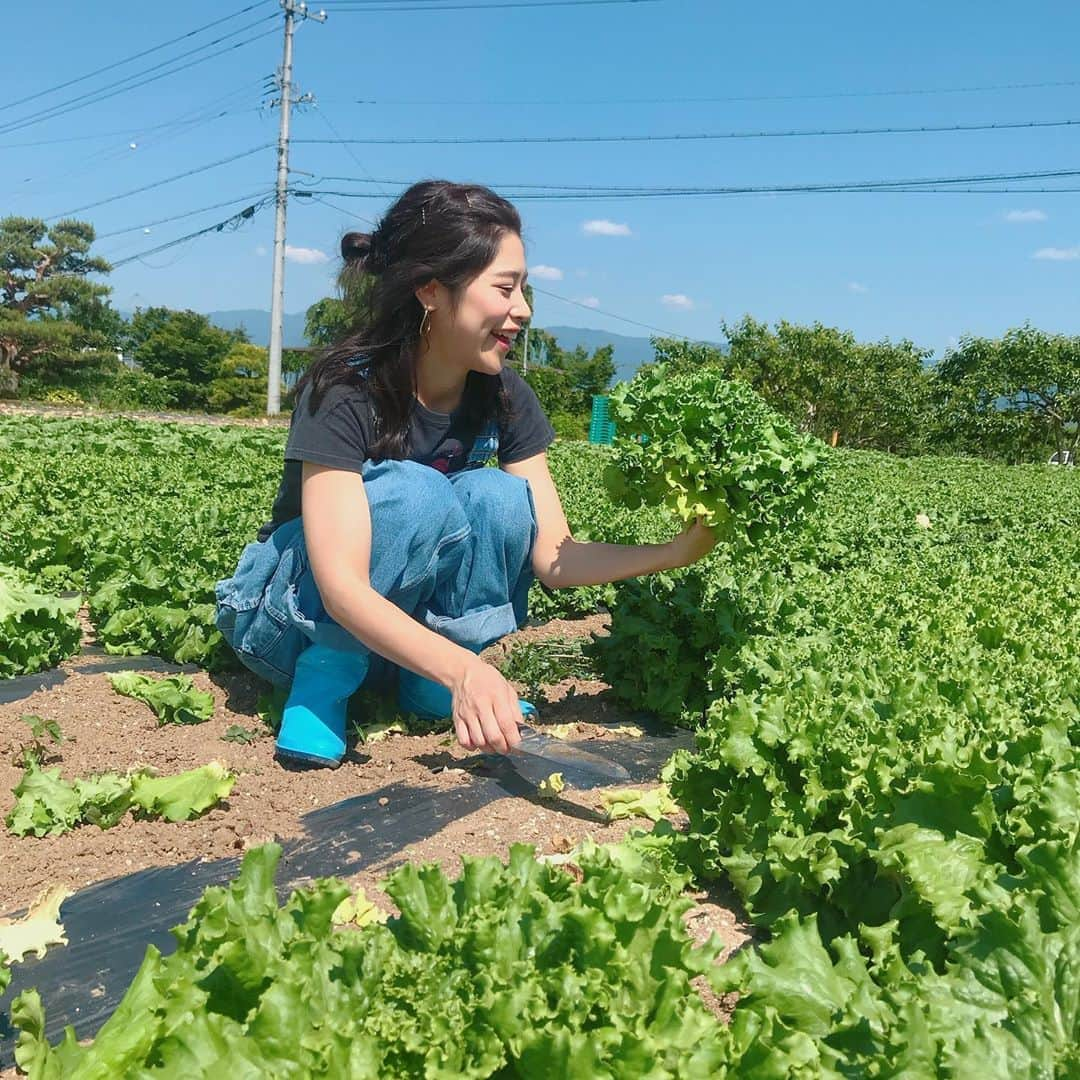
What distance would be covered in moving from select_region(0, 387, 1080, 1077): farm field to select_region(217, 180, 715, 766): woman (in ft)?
0.91

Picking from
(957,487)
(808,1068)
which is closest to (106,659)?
(808,1068)

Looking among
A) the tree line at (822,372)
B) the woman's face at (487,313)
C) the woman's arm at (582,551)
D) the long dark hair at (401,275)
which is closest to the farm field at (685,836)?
the woman's arm at (582,551)

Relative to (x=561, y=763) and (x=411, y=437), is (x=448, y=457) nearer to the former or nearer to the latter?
(x=411, y=437)

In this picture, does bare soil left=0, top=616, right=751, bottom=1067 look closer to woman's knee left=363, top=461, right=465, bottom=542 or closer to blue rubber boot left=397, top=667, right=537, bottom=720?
blue rubber boot left=397, top=667, right=537, bottom=720

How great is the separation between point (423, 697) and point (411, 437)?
3.07 feet

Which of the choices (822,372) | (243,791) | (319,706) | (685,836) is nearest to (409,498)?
(319,706)

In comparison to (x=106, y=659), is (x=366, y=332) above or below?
above

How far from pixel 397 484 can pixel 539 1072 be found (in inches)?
88.9

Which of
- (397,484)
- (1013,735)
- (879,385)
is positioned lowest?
(1013,735)

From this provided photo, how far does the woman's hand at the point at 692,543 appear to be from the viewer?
12.4ft

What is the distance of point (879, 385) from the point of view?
3591 cm

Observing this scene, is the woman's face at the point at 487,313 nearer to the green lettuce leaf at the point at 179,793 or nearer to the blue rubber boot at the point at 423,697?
the blue rubber boot at the point at 423,697

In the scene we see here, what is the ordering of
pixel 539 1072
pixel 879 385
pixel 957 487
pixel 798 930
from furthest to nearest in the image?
pixel 879 385, pixel 957 487, pixel 798 930, pixel 539 1072

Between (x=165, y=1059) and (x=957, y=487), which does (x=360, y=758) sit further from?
(x=957, y=487)
